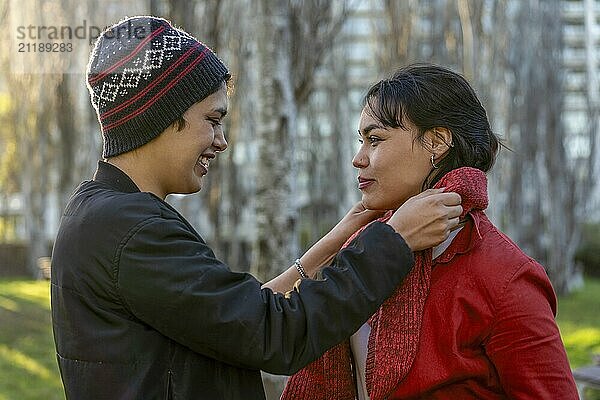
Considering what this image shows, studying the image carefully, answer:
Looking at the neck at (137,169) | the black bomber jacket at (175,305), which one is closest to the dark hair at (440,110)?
the black bomber jacket at (175,305)

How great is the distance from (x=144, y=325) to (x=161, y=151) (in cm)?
40

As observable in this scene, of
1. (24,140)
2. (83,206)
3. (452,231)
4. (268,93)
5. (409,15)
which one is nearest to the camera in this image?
(83,206)

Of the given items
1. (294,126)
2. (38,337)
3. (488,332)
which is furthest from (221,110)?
(38,337)

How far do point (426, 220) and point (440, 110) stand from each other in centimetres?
36

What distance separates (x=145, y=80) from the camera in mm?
1717

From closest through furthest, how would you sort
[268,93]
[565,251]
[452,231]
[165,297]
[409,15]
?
[165,297], [452,231], [268,93], [409,15], [565,251]

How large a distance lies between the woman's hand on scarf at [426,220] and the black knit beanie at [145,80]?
1.74 ft

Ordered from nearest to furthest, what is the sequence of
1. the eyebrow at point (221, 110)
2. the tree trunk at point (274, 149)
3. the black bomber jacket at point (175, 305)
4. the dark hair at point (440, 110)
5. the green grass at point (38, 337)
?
the black bomber jacket at point (175, 305) < the eyebrow at point (221, 110) < the dark hair at point (440, 110) < the tree trunk at point (274, 149) < the green grass at point (38, 337)

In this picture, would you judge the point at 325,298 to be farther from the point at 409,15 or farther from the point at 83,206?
the point at 409,15

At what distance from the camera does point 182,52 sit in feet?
5.77

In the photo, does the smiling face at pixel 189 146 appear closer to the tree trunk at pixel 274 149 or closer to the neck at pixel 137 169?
the neck at pixel 137 169

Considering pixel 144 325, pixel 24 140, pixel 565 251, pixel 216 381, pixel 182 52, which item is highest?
pixel 182 52

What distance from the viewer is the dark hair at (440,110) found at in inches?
78.7

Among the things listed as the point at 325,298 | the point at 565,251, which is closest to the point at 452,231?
the point at 325,298
